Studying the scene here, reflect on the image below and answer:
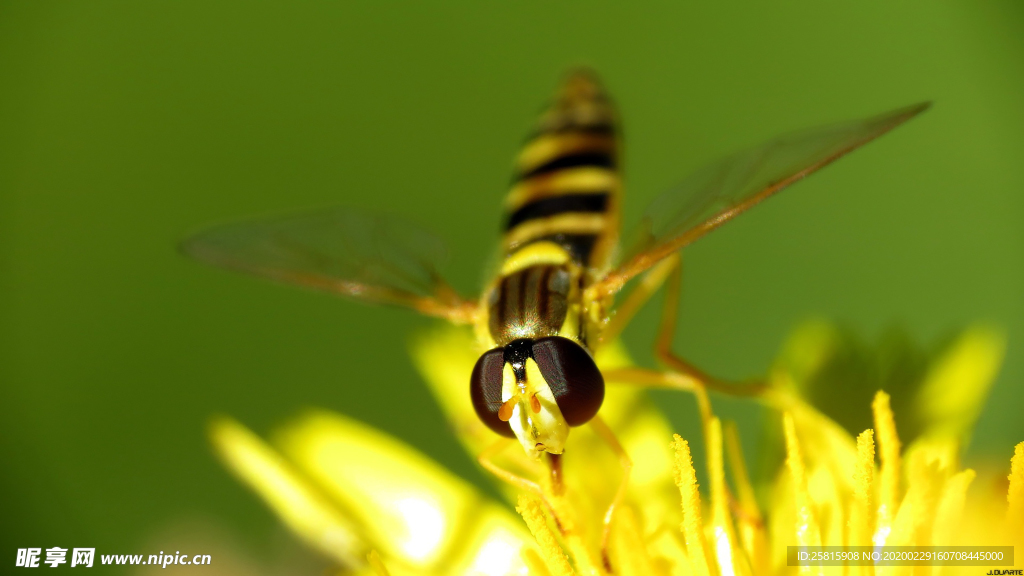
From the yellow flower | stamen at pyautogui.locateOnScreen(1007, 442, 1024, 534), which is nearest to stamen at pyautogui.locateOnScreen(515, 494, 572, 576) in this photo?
the yellow flower

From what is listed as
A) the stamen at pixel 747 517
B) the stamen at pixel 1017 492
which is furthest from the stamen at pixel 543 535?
the stamen at pixel 1017 492

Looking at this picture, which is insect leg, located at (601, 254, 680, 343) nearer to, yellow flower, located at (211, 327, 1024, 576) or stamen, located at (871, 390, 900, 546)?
yellow flower, located at (211, 327, 1024, 576)

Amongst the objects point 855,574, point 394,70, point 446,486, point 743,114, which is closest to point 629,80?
point 743,114

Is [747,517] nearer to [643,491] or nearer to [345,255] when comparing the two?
[643,491]

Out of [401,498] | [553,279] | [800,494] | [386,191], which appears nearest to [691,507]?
[800,494]

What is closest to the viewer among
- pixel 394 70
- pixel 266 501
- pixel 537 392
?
pixel 537 392

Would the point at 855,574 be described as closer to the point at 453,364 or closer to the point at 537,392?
the point at 537,392

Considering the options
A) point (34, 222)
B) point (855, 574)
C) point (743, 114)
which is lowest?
point (855, 574)
